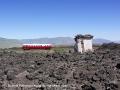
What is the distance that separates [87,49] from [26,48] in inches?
737

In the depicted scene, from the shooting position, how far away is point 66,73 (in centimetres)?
2675

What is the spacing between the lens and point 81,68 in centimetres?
2756

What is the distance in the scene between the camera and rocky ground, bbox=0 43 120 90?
2358cm

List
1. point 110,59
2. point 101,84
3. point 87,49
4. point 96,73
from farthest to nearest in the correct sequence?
point 87,49 → point 110,59 → point 96,73 → point 101,84

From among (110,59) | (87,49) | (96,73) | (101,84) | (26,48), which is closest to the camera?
(101,84)

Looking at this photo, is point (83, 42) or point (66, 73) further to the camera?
point (83, 42)

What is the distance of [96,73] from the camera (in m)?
25.4

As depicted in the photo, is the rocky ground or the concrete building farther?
the concrete building

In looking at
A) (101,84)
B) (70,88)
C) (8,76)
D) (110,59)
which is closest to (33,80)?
(8,76)

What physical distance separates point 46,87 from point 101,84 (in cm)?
385

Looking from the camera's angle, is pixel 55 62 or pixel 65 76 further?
pixel 55 62

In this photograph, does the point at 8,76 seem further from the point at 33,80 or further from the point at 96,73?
the point at 96,73

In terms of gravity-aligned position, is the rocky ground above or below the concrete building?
below

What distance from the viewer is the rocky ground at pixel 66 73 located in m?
23.6
